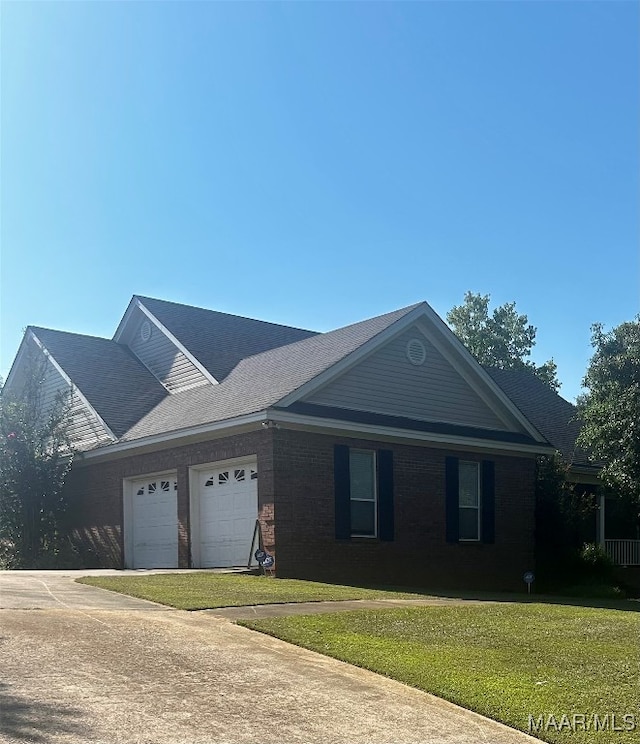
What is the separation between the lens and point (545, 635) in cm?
1007

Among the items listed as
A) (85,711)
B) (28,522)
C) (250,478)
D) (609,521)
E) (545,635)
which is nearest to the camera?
(85,711)

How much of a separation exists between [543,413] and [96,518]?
13970 millimetres

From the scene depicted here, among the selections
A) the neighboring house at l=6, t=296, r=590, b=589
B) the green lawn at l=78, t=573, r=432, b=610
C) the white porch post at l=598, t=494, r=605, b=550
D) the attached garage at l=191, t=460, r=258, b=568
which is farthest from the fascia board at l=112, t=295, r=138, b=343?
the white porch post at l=598, t=494, r=605, b=550

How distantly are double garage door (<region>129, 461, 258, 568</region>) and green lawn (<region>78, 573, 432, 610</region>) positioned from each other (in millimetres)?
1939

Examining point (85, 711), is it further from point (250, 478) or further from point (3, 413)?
point (3, 413)

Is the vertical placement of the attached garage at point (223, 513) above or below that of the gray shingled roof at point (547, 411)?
below

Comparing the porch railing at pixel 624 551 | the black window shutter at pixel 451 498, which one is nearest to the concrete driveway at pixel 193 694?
the black window shutter at pixel 451 498

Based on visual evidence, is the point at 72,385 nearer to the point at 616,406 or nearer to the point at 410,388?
the point at 410,388

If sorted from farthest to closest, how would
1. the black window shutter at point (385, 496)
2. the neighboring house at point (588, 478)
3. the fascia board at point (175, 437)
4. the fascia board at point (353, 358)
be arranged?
1. the neighboring house at point (588, 478)
2. the black window shutter at point (385, 496)
3. the fascia board at point (353, 358)
4. the fascia board at point (175, 437)

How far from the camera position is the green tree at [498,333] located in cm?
5247

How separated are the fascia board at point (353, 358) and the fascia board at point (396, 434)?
0.32m

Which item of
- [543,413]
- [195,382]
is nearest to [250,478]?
Result: [195,382]

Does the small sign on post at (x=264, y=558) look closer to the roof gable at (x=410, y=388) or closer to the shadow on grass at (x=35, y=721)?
the roof gable at (x=410, y=388)

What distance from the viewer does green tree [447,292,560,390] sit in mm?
52469
